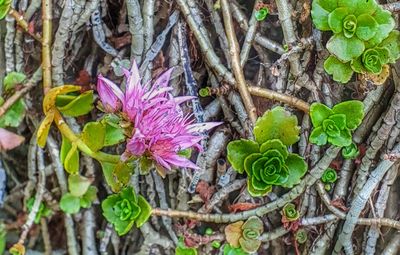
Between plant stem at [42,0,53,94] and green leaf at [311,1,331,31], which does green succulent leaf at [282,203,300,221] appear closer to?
green leaf at [311,1,331,31]

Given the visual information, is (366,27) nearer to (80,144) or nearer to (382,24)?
(382,24)

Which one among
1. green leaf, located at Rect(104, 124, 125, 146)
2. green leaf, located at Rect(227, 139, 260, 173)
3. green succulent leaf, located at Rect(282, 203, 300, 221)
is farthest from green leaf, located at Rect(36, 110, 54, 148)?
green succulent leaf, located at Rect(282, 203, 300, 221)

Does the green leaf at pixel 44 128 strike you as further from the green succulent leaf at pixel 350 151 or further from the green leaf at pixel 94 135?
the green succulent leaf at pixel 350 151

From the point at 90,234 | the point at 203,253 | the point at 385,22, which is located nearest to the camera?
the point at 385,22

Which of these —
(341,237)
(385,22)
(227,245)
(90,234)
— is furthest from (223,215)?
(385,22)

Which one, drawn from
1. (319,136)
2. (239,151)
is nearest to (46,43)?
(239,151)

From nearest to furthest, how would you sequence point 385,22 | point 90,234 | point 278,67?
point 385,22 → point 278,67 → point 90,234

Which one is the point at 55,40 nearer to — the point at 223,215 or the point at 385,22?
the point at 223,215
